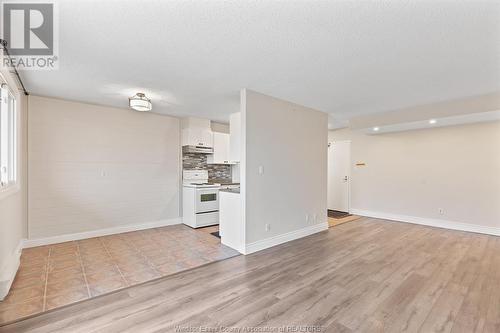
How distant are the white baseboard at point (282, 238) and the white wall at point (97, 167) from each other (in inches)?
102

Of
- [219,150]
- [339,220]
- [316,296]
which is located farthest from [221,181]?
[316,296]

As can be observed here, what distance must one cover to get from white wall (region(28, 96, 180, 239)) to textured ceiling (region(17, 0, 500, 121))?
1.88 feet

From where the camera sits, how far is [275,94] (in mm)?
3758

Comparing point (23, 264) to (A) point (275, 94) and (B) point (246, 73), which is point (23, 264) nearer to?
(B) point (246, 73)

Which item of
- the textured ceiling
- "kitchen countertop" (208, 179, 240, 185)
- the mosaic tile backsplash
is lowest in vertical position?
"kitchen countertop" (208, 179, 240, 185)

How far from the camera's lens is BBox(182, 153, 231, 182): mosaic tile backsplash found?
5.68 m

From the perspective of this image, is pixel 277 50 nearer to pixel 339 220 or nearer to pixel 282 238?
pixel 282 238

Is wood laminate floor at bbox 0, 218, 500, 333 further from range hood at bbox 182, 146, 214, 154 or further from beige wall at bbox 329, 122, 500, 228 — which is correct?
range hood at bbox 182, 146, 214, 154

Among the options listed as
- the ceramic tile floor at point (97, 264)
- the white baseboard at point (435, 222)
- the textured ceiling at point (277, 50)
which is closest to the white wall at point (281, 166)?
the textured ceiling at point (277, 50)

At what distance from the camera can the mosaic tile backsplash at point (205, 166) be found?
5.68 m

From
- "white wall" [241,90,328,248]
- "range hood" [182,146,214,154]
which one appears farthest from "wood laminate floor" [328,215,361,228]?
"range hood" [182,146,214,154]

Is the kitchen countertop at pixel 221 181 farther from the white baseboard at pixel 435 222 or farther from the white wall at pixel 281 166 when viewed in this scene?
the white baseboard at pixel 435 222

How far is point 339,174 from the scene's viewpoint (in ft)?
22.6

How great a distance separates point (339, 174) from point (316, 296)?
5.11m
